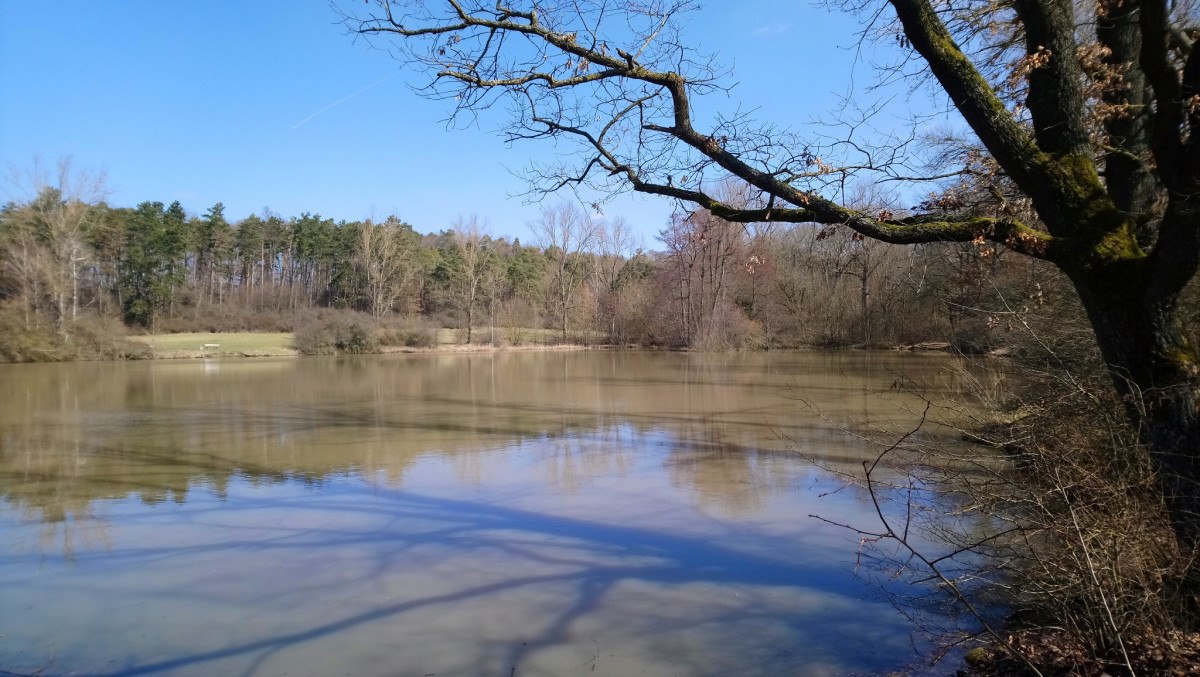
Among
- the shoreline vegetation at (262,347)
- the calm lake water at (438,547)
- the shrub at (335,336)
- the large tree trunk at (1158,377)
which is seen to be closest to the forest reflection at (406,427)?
the calm lake water at (438,547)

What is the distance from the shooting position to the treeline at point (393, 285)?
3422cm

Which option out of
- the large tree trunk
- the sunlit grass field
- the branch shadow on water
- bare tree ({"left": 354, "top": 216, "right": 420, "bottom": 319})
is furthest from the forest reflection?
bare tree ({"left": 354, "top": 216, "right": 420, "bottom": 319})

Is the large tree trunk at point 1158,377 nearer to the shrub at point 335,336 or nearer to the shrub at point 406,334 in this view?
the shrub at point 335,336

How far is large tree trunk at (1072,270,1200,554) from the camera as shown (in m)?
3.22

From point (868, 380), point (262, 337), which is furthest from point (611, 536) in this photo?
point (262, 337)

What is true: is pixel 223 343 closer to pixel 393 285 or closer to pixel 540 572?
pixel 393 285

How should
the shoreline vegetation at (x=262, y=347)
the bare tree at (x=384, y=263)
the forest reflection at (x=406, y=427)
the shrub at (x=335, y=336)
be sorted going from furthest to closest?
the bare tree at (x=384, y=263), the shrub at (x=335, y=336), the shoreline vegetation at (x=262, y=347), the forest reflection at (x=406, y=427)

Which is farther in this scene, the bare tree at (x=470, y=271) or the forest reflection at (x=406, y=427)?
the bare tree at (x=470, y=271)

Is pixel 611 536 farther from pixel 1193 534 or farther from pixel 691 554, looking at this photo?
pixel 1193 534

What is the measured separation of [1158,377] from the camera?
335cm

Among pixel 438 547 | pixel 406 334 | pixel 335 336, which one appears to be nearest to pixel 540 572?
pixel 438 547

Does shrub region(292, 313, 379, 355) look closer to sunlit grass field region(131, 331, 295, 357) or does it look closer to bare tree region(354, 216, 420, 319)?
sunlit grass field region(131, 331, 295, 357)

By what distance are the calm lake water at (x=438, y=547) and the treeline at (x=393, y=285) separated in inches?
750

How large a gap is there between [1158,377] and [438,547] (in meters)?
A: 5.38
